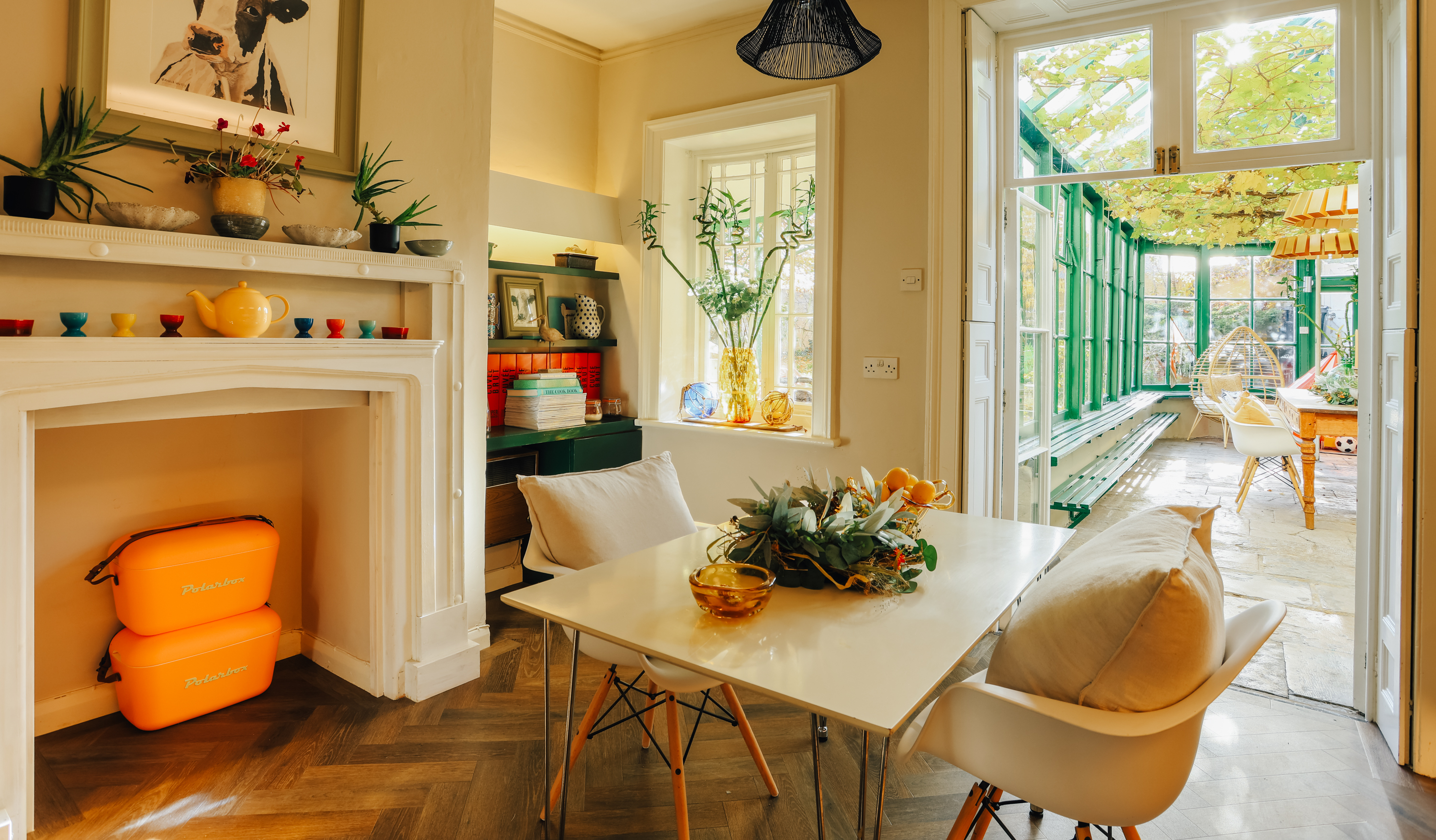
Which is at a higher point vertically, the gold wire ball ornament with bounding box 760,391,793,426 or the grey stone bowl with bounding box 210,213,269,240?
the grey stone bowl with bounding box 210,213,269,240

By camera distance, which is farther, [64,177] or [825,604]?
[64,177]

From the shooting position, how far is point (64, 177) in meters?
2.00

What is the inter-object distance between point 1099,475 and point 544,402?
3752mm

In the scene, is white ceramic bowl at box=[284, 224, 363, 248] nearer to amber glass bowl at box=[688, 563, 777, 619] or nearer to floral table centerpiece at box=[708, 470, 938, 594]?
floral table centerpiece at box=[708, 470, 938, 594]

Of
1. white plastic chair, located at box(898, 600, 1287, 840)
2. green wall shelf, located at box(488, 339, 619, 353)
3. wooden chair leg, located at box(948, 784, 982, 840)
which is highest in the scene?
green wall shelf, located at box(488, 339, 619, 353)

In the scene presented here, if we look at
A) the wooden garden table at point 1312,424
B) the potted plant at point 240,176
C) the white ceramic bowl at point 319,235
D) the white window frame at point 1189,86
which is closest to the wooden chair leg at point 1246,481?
the wooden garden table at point 1312,424

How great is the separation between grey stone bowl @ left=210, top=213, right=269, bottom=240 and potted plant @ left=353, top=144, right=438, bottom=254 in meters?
0.36

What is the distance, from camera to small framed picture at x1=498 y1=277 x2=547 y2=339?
3.92m

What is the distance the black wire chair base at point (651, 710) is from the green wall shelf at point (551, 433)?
1.31 m

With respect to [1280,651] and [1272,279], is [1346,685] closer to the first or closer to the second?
[1280,651]

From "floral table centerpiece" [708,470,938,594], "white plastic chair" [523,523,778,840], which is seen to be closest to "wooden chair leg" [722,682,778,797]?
"white plastic chair" [523,523,778,840]

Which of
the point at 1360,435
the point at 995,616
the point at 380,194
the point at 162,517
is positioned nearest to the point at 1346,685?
the point at 1360,435

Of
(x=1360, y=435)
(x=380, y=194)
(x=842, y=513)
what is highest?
(x=380, y=194)

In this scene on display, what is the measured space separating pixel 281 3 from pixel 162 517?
173 centimetres
